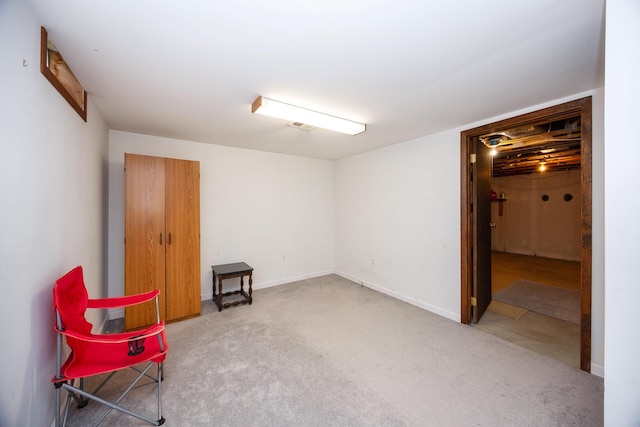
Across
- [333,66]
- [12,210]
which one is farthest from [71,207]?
[333,66]

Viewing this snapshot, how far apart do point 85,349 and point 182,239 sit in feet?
5.41

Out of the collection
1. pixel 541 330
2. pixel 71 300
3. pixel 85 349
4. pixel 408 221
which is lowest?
pixel 541 330

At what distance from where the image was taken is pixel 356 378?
2084 millimetres

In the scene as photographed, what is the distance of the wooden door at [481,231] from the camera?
10.1 feet

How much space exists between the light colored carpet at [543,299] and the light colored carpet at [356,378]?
4.75 ft

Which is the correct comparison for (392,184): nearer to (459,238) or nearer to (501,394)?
(459,238)

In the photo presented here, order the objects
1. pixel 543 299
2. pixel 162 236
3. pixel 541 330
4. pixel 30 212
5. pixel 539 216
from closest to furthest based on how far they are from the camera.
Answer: pixel 30 212 → pixel 541 330 → pixel 162 236 → pixel 543 299 → pixel 539 216

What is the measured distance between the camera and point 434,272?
342 centimetres

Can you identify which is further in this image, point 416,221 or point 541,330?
point 416,221

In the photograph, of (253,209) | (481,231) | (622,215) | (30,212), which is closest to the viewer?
(622,215)

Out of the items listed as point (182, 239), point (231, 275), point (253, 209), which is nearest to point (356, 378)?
point (231, 275)

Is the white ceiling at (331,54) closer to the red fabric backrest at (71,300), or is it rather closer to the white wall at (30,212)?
the white wall at (30,212)

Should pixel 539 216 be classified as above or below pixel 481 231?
above

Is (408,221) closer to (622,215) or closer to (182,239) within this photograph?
(622,215)
